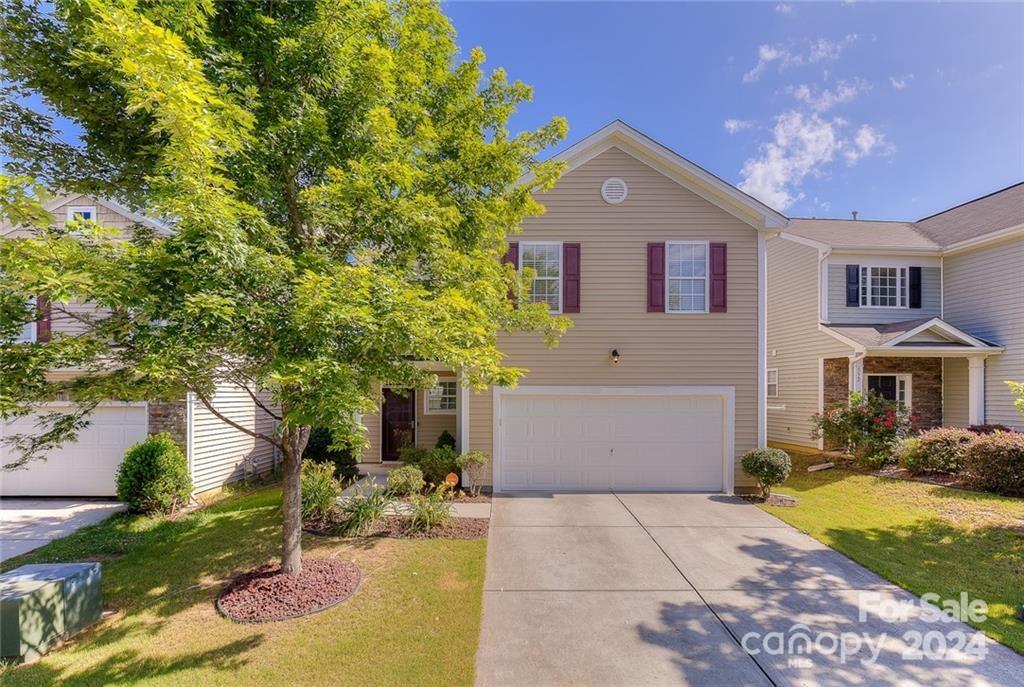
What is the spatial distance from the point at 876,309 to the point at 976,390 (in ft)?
11.1

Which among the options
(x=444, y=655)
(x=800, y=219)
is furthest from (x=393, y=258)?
(x=800, y=219)

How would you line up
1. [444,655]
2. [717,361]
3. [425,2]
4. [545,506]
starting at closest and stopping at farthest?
[444,655] → [425,2] → [545,506] → [717,361]

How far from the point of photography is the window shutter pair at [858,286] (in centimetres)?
1448

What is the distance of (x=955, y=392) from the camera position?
13523 millimetres

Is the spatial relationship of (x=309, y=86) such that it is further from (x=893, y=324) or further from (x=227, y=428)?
(x=893, y=324)

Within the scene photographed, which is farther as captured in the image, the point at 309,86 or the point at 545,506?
the point at 545,506

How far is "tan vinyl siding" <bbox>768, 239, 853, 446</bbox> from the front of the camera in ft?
46.7

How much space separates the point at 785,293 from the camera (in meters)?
15.8

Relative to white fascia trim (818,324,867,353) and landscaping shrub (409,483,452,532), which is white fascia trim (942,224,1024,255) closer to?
white fascia trim (818,324,867,353)

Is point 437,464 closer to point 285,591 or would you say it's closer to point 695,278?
point 285,591

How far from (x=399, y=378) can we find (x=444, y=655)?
2.67 metres

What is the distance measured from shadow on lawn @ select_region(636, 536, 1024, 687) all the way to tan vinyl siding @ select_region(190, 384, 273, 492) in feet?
27.5

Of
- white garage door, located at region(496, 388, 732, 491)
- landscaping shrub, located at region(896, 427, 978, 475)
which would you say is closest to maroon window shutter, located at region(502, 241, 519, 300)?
white garage door, located at region(496, 388, 732, 491)

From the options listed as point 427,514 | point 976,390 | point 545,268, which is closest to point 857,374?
point 976,390
